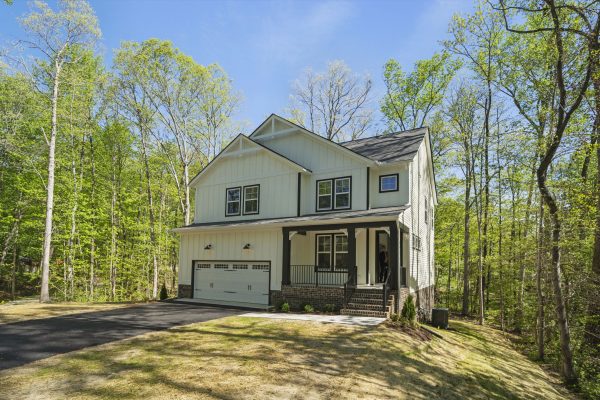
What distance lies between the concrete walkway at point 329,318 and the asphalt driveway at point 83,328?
1412mm

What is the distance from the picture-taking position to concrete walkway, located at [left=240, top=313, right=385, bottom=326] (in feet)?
34.7

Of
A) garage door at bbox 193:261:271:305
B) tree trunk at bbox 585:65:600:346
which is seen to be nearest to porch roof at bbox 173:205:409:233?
garage door at bbox 193:261:271:305

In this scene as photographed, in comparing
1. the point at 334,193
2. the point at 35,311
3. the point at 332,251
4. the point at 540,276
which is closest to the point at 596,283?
the point at 540,276

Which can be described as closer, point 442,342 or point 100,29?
point 442,342

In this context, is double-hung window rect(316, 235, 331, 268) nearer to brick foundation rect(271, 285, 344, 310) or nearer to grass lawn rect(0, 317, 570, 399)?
brick foundation rect(271, 285, 344, 310)

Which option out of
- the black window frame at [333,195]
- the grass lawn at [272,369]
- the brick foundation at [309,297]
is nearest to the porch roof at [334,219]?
the black window frame at [333,195]

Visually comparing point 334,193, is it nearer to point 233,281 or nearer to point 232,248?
point 232,248

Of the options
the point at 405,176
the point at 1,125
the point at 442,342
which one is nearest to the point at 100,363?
the point at 442,342

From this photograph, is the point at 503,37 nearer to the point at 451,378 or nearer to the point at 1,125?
the point at 451,378

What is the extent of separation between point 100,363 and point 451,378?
7.27 metres

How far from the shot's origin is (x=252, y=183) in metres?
17.2

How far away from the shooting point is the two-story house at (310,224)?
1305 centimetres

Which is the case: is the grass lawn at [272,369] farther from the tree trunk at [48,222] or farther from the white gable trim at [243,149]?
the tree trunk at [48,222]

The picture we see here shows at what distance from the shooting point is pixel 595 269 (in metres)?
11.1
